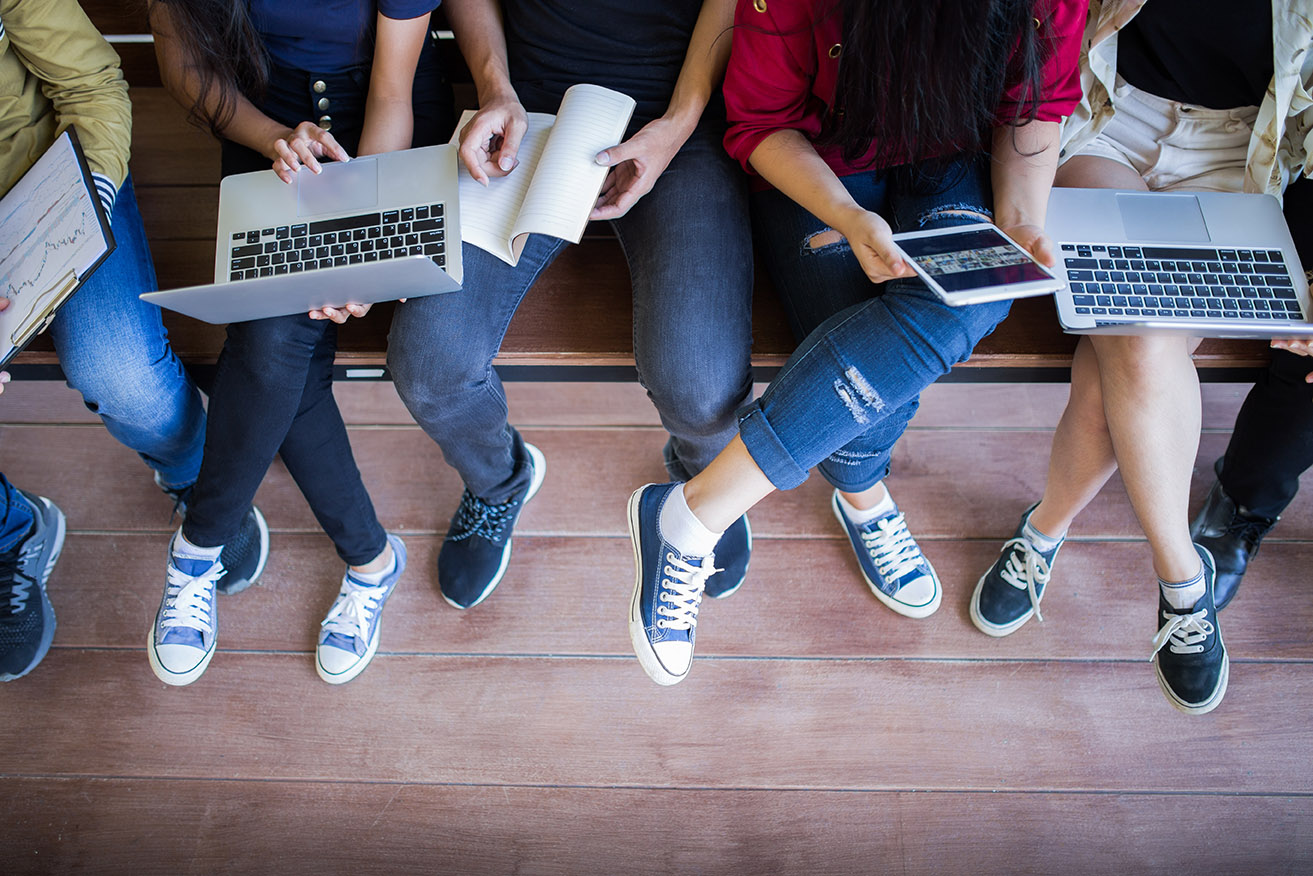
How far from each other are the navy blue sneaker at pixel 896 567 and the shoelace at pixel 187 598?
1.07 metres

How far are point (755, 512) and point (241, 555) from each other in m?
0.91

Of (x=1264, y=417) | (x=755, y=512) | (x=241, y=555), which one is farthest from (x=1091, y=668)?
(x=241, y=555)

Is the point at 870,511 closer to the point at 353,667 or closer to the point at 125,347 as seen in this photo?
the point at 353,667

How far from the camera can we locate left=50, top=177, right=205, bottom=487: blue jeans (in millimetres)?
1150

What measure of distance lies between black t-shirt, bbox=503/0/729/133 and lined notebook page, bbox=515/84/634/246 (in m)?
0.08

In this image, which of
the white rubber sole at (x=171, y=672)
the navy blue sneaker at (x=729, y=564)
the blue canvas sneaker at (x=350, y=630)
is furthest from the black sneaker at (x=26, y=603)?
the navy blue sneaker at (x=729, y=564)

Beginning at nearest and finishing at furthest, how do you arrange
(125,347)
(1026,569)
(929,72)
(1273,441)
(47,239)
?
(929,72) < (47,239) < (125,347) < (1273,441) < (1026,569)

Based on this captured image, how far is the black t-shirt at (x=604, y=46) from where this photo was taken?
1179 millimetres

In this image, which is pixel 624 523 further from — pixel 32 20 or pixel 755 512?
pixel 32 20

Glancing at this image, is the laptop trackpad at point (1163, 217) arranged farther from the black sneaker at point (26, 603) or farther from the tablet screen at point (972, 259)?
the black sneaker at point (26, 603)

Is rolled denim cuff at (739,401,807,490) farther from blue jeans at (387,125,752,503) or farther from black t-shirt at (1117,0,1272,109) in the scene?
black t-shirt at (1117,0,1272,109)

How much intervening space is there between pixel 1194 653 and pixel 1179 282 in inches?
22.1

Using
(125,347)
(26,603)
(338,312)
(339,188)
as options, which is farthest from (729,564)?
(26,603)

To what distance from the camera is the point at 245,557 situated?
1.44m
